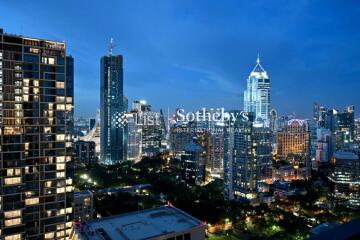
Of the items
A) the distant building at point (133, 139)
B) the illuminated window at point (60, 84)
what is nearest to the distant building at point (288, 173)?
the distant building at point (133, 139)

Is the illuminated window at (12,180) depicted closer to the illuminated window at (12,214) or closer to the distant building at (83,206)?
the illuminated window at (12,214)

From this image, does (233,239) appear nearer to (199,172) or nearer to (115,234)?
(115,234)

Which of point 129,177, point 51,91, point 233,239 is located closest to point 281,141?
point 129,177

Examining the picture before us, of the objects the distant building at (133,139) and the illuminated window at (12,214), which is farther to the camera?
the distant building at (133,139)

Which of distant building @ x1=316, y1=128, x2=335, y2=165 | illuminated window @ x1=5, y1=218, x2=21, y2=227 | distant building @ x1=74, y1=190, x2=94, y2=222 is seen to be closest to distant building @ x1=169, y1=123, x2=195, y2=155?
distant building @ x1=316, y1=128, x2=335, y2=165

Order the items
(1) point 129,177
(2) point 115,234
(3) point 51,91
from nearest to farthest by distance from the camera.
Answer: (2) point 115,234, (3) point 51,91, (1) point 129,177

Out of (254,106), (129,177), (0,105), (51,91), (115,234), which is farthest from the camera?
(254,106)
